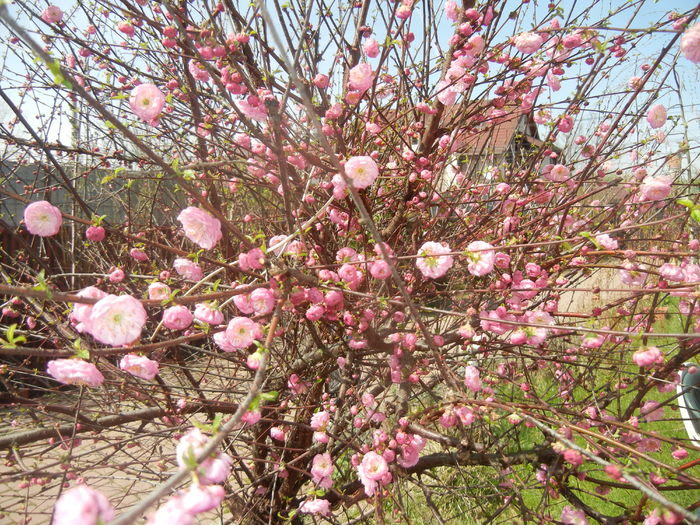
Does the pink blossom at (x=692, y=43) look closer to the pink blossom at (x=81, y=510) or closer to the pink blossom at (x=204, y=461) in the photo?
the pink blossom at (x=204, y=461)

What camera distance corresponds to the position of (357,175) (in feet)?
4.97

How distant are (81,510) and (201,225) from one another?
2.82 feet

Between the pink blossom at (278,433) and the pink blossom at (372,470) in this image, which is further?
the pink blossom at (278,433)

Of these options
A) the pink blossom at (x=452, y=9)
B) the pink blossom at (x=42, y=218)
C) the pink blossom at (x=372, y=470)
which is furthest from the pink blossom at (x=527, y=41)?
the pink blossom at (x=42, y=218)

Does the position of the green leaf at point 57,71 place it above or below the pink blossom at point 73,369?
above

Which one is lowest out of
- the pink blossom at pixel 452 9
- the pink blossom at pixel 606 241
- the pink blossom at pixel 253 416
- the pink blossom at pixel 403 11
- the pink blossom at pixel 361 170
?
the pink blossom at pixel 253 416

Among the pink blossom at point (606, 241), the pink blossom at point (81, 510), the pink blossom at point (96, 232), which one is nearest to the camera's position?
the pink blossom at point (81, 510)

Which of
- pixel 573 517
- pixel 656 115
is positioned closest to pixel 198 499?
pixel 573 517

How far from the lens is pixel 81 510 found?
1.93ft

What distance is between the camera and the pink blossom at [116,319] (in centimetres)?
100

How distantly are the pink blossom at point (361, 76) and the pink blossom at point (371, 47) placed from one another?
0.47 m

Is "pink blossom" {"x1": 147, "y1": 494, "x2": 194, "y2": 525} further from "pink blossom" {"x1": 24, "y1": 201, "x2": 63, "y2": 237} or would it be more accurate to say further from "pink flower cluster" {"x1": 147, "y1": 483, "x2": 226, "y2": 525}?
"pink blossom" {"x1": 24, "y1": 201, "x2": 63, "y2": 237}

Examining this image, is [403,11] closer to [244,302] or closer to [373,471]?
[244,302]

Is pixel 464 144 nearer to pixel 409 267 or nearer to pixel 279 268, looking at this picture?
pixel 409 267
